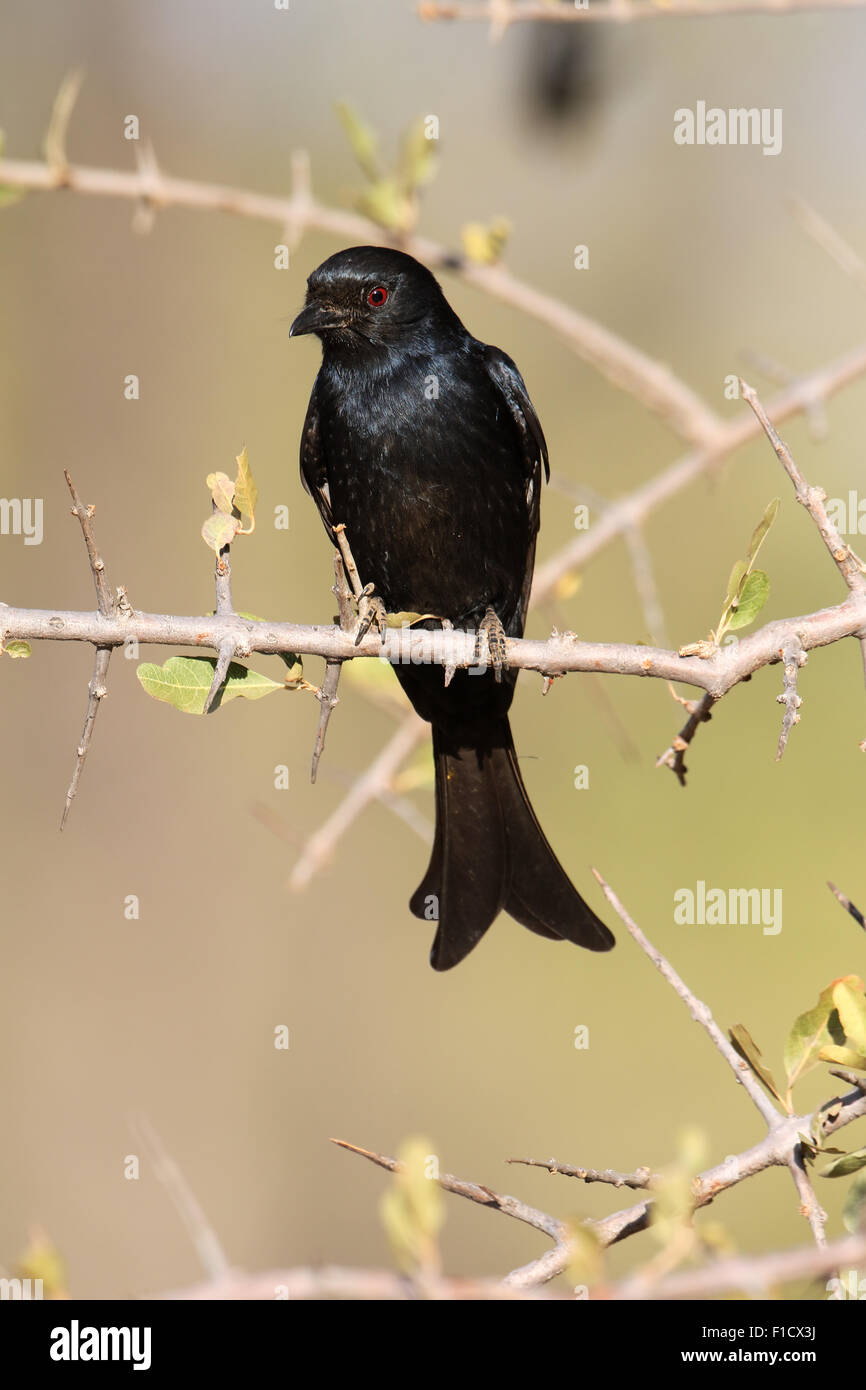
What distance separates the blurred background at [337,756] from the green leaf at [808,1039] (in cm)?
428

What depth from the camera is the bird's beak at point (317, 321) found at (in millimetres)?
4113

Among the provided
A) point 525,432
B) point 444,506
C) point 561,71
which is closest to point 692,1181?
point 444,506

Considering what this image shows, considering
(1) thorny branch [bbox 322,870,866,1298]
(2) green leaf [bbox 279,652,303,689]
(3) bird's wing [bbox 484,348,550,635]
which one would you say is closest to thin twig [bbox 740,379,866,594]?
(1) thorny branch [bbox 322,870,866,1298]

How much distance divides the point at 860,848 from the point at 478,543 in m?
3.63

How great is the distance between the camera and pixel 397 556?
4.01 meters

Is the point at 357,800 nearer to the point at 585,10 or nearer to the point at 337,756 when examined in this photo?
the point at 585,10

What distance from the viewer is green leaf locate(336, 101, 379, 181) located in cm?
300

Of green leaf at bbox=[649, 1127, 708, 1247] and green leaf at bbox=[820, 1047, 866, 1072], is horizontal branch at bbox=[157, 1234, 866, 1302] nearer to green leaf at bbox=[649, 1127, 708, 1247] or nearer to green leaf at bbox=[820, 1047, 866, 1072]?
green leaf at bbox=[649, 1127, 708, 1247]

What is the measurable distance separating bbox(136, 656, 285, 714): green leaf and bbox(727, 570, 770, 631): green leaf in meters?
0.93

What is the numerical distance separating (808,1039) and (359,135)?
2.25 metres

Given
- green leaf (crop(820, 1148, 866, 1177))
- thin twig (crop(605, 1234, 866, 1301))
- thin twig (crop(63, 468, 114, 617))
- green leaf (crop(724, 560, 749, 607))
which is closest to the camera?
thin twig (crop(605, 1234, 866, 1301))

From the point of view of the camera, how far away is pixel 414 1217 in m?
1.38

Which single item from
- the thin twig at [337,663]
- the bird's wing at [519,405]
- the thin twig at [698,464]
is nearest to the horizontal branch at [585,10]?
the thin twig at [698,464]
